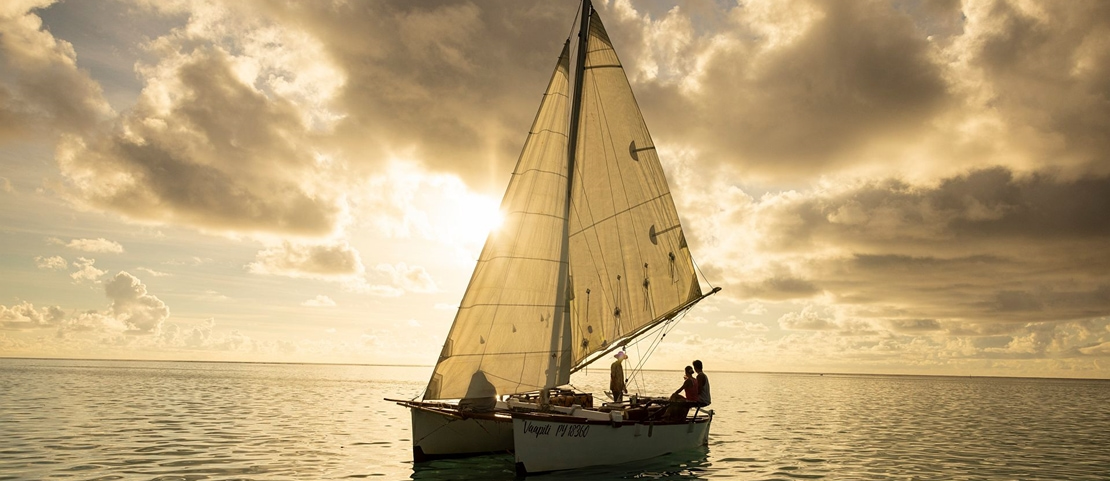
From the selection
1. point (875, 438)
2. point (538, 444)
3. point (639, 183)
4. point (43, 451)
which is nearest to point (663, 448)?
point (538, 444)

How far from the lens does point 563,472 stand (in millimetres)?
22344

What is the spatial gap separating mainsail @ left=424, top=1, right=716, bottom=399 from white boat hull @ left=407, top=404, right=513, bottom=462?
1.94 meters

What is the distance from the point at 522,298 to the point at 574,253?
4190 mm

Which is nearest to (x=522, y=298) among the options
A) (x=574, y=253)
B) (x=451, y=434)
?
(x=574, y=253)

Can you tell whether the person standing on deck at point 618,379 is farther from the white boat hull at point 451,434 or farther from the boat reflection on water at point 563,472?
the white boat hull at point 451,434

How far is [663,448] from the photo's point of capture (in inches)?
1030

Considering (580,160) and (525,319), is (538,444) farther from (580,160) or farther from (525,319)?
(580,160)

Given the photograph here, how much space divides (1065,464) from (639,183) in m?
21.2

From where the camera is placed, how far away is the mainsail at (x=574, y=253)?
23547 mm

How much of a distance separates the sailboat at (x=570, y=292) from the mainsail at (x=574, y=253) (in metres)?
0.04

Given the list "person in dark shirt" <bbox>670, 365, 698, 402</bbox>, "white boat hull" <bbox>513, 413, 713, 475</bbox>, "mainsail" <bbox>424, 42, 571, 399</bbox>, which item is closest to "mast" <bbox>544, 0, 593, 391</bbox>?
"mainsail" <bbox>424, 42, 571, 399</bbox>

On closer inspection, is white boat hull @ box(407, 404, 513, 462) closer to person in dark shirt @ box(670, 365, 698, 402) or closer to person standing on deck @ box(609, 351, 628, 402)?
person standing on deck @ box(609, 351, 628, 402)

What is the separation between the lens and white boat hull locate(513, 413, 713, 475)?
21266mm

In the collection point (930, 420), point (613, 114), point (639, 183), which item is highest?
point (613, 114)
